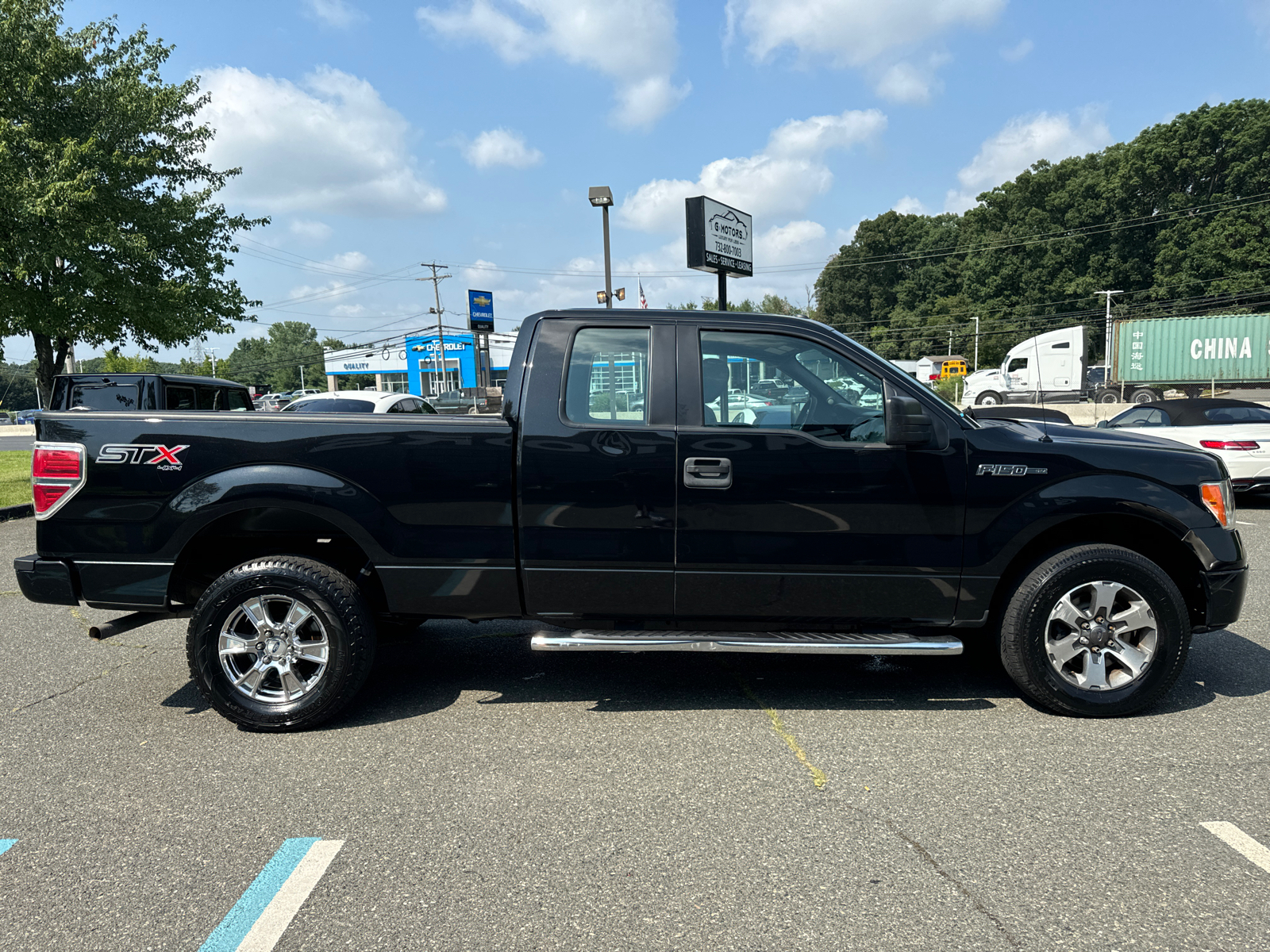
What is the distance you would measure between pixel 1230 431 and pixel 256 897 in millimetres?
11491

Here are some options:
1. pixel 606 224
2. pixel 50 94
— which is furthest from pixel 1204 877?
pixel 606 224

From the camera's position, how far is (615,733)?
12.4 feet

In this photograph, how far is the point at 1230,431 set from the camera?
10.0 meters

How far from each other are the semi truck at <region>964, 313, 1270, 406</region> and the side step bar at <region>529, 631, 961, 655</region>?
104 feet

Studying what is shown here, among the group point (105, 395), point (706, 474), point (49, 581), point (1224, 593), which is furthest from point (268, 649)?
point (105, 395)

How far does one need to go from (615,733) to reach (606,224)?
16666mm

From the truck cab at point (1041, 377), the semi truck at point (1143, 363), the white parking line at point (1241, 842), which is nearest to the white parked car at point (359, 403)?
the white parking line at point (1241, 842)

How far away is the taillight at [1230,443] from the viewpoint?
993 cm

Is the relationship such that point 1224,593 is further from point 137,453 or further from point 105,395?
point 105,395

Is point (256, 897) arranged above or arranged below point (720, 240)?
below

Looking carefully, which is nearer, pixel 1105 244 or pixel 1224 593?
pixel 1224 593

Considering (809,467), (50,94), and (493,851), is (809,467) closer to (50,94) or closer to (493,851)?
(493,851)

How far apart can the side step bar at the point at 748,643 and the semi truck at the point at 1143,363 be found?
31583mm

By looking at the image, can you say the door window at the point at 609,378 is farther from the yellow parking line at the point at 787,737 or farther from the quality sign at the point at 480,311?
the quality sign at the point at 480,311
